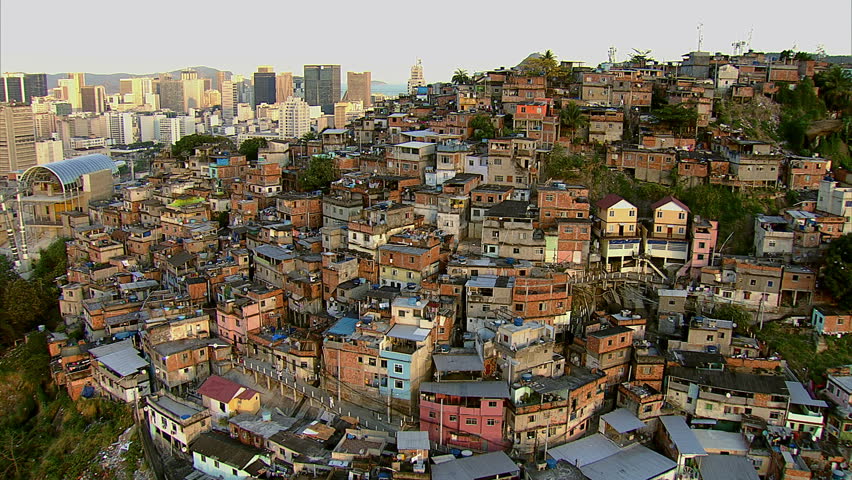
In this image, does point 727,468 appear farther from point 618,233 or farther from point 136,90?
point 136,90

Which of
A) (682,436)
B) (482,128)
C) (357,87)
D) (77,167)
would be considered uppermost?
(357,87)

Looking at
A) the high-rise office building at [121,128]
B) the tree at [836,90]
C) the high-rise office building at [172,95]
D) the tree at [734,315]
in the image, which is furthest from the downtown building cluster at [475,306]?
the high-rise office building at [172,95]

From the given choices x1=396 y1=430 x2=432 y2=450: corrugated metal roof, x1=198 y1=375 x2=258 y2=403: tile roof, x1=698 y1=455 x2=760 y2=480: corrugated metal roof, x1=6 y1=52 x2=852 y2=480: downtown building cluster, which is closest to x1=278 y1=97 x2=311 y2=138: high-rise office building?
x1=6 y1=52 x2=852 y2=480: downtown building cluster

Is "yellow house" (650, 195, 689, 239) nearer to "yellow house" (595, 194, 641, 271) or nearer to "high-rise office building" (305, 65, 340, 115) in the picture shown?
"yellow house" (595, 194, 641, 271)

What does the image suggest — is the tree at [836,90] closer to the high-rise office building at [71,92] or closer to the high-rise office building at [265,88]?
the high-rise office building at [265,88]

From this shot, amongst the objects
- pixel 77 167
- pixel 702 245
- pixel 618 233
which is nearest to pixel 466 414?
pixel 618 233

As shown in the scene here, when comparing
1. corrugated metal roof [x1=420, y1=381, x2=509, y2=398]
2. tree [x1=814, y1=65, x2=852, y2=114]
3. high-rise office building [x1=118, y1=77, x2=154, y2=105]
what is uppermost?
high-rise office building [x1=118, y1=77, x2=154, y2=105]

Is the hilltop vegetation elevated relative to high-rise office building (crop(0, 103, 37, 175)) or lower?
lower
